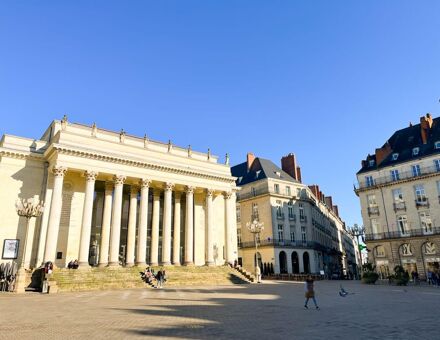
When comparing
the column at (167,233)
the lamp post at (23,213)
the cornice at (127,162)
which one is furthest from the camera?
the column at (167,233)

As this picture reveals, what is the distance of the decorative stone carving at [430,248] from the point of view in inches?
1564

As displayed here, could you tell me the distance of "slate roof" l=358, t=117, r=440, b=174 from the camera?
43.7m

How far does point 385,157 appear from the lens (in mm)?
48250

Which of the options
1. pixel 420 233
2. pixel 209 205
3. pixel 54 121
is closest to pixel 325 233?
pixel 420 233

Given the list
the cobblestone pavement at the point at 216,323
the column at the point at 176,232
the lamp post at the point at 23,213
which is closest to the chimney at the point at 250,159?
the column at the point at 176,232

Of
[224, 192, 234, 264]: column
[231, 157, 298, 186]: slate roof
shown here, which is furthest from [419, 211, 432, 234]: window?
[224, 192, 234, 264]: column

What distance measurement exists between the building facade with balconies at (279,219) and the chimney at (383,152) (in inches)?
521

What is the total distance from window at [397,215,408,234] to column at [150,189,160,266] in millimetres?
31155

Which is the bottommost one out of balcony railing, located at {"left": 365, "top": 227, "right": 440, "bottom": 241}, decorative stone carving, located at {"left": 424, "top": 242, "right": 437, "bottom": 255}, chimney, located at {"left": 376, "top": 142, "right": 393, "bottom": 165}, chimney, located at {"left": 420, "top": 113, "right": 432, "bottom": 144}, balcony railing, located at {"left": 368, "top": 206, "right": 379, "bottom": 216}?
decorative stone carving, located at {"left": 424, "top": 242, "right": 437, "bottom": 255}

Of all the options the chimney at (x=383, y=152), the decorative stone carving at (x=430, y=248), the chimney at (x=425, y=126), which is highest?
the chimney at (x=425, y=126)

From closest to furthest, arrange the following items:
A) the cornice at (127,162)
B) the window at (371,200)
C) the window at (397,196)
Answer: the cornice at (127,162), the window at (397,196), the window at (371,200)

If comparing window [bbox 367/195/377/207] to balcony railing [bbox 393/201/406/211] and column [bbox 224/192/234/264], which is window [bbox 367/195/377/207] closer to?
balcony railing [bbox 393/201/406/211]

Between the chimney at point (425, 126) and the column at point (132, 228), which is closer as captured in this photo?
the column at point (132, 228)

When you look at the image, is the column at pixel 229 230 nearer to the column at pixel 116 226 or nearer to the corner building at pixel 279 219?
the corner building at pixel 279 219
